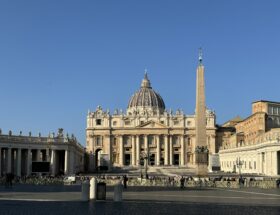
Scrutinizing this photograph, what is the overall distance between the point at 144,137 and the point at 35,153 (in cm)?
5953

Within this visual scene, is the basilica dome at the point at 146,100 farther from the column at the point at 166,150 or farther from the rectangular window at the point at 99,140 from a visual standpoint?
the rectangular window at the point at 99,140

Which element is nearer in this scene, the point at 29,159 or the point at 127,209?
the point at 127,209

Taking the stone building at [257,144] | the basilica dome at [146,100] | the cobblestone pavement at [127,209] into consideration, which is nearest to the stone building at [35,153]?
the stone building at [257,144]

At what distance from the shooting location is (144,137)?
132 meters

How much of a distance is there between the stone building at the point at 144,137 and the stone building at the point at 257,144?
30.4 feet

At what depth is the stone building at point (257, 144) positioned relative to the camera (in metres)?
69.7

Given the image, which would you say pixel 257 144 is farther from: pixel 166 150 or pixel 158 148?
pixel 158 148

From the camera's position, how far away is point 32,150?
73.3 meters

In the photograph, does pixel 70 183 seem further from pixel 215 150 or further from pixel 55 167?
pixel 215 150

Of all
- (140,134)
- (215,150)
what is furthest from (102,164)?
(215,150)

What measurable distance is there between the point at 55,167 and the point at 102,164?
40054 millimetres

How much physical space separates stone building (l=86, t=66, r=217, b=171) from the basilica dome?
19277 mm

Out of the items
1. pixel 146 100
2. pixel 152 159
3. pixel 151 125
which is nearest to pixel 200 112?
pixel 151 125

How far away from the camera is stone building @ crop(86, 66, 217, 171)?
13150 centimetres
